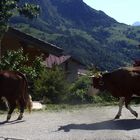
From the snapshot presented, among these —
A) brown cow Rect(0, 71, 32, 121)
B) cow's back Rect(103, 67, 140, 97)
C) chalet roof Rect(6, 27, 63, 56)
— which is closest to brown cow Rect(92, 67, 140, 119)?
cow's back Rect(103, 67, 140, 97)

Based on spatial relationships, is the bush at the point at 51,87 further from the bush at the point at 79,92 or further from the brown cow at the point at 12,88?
the brown cow at the point at 12,88

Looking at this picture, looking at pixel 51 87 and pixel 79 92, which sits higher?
pixel 51 87

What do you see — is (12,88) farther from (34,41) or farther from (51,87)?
(34,41)

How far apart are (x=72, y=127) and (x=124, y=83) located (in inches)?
103

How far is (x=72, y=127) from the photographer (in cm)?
1413

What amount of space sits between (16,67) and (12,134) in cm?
1410

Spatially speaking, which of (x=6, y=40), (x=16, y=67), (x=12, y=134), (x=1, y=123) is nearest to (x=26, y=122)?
(x=1, y=123)

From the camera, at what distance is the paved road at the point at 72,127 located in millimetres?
12495

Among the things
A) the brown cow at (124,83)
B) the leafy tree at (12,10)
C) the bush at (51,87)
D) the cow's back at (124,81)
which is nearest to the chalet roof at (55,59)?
the bush at (51,87)

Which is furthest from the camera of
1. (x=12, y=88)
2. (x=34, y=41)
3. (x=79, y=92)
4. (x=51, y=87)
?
(x=34, y=41)

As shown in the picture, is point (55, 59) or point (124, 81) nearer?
point (124, 81)

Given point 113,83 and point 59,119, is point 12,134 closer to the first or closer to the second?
point 59,119

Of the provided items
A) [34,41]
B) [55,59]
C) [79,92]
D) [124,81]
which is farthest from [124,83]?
[55,59]

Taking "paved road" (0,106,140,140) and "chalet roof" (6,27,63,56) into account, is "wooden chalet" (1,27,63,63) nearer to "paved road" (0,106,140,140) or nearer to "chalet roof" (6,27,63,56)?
"chalet roof" (6,27,63,56)
